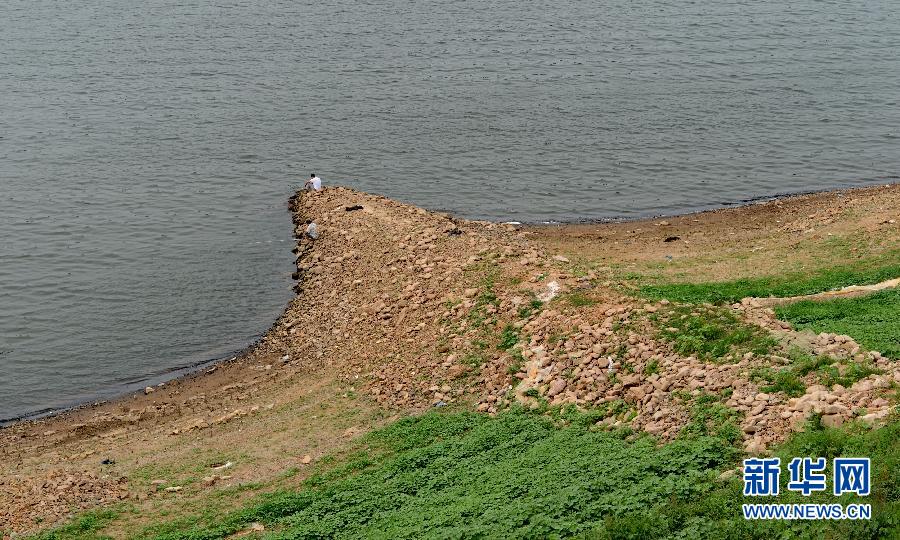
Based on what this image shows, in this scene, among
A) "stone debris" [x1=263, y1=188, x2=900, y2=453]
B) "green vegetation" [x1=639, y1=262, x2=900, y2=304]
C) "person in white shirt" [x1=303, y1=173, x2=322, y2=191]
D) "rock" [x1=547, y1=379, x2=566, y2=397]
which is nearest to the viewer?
"stone debris" [x1=263, y1=188, x2=900, y2=453]

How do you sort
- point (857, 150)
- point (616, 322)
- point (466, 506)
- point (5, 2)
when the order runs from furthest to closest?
point (5, 2) < point (857, 150) < point (616, 322) < point (466, 506)

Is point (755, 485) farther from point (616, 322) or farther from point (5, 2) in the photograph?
point (5, 2)

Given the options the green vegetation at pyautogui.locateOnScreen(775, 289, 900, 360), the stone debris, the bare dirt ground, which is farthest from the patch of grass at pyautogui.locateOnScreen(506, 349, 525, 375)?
the bare dirt ground

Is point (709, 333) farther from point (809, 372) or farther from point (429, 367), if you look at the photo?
point (429, 367)

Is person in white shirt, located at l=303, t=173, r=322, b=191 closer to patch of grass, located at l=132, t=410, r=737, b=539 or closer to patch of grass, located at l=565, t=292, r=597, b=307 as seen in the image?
patch of grass, located at l=565, t=292, r=597, b=307

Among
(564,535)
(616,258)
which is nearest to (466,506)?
(564,535)

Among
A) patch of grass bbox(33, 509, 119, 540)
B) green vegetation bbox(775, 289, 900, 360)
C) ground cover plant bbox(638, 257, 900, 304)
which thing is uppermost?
green vegetation bbox(775, 289, 900, 360)

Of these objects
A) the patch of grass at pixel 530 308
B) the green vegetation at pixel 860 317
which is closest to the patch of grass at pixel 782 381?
the green vegetation at pixel 860 317
